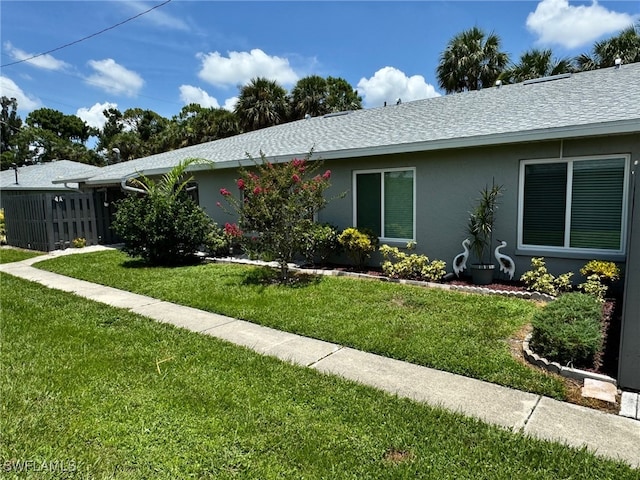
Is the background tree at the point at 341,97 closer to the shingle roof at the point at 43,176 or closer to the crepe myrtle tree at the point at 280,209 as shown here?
the shingle roof at the point at 43,176

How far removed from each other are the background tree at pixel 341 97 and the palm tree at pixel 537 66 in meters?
9.64

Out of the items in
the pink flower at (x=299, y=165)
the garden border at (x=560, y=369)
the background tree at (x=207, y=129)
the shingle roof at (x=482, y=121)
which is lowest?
the garden border at (x=560, y=369)

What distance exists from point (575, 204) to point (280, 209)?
16.9 feet

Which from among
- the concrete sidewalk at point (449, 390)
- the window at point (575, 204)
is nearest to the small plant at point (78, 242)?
the concrete sidewalk at point (449, 390)

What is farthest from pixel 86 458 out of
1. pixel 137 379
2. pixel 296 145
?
pixel 296 145

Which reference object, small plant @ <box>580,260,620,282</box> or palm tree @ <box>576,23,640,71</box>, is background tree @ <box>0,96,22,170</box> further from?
small plant @ <box>580,260,620,282</box>

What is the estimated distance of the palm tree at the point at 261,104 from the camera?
23.4 m

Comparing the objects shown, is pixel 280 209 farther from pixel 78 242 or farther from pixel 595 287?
pixel 78 242

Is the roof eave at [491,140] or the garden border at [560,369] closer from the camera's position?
the garden border at [560,369]

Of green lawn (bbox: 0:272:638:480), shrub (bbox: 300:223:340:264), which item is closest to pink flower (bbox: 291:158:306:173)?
shrub (bbox: 300:223:340:264)

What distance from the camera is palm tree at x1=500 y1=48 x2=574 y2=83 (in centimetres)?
1831

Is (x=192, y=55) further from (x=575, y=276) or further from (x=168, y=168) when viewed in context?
(x=575, y=276)

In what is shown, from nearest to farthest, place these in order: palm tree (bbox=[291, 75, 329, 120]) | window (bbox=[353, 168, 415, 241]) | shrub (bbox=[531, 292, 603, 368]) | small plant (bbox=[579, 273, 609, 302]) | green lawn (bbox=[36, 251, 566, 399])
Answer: shrub (bbox=[531, 292, 603, 368]) → green lawn (bbox=[36, 251, 566, 399]) → small plant (bbox=[579, 273, 609, 302]) → window (bbox=[353, 168, 415, 241]) → palm tree (bbox=[291, 75, 329, 120])

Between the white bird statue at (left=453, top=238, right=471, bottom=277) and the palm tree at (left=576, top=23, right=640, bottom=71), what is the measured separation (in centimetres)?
1549
